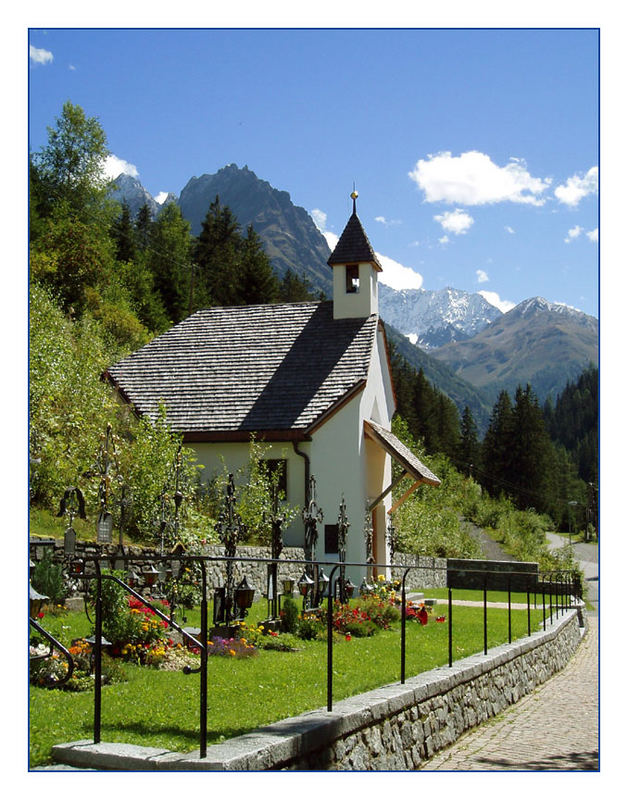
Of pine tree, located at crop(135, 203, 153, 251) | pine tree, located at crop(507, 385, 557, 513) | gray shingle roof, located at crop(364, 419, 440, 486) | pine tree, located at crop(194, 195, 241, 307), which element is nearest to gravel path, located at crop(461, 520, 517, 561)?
gray shingle roof, located at crop(364, 419, 440, 486)

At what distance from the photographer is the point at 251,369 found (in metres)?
21.5

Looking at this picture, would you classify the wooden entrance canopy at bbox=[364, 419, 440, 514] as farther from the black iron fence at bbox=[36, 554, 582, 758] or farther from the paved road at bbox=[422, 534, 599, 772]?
the paved road at bbox=[422, 534, 599, 772]

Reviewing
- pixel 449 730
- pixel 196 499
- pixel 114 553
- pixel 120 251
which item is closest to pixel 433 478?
pixel 196 499

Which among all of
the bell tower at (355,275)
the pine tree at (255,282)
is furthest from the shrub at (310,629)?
the pine tree at (255,282)

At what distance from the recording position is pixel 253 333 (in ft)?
75.5

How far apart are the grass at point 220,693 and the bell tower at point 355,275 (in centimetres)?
1213

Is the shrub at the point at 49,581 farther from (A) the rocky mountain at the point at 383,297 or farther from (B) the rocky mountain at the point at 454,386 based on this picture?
(B) the rocky mountain at the point at 454,386

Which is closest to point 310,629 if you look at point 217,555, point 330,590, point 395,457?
point 217,555

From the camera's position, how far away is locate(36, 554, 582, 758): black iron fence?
4734 millimetres

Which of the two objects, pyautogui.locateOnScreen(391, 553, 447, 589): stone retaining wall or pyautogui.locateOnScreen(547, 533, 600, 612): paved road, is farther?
pyautogui.locateOnScreen(547, 533, 600, 612): paved road

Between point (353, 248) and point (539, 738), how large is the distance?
1625 cm

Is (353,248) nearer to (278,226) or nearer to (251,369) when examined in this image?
(251,369)

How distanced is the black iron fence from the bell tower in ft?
23.5

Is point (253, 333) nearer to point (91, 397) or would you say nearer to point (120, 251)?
point (91, 397)
